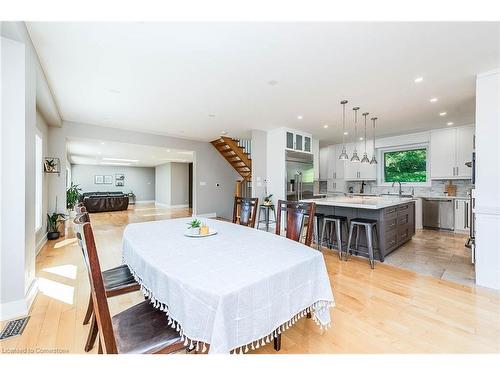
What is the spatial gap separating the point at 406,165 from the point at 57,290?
24.6ft

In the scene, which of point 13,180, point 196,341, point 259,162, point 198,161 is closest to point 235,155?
point 198,161

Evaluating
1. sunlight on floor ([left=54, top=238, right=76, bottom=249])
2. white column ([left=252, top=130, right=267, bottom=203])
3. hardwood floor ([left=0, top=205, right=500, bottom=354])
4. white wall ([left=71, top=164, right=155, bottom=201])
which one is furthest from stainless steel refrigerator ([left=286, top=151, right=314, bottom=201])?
white wall ([left=71, top=164, right=155, bottom=201])

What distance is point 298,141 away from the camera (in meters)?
5.73

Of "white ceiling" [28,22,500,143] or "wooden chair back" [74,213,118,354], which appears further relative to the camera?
"white ceiling" [28,22,500,143]

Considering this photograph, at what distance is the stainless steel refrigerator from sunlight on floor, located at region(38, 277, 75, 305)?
4176 millimetres

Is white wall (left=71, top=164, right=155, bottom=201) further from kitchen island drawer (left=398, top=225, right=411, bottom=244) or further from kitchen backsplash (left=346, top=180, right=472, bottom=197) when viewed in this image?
kitchen island drawer (left=398, top=225, right=411, bottom=244)

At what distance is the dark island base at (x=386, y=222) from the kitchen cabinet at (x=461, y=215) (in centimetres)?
168

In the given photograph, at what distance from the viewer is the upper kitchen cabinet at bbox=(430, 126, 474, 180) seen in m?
4.97

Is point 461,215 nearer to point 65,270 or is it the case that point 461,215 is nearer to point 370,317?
point 370,317

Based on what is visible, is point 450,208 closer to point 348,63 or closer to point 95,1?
point 348,63

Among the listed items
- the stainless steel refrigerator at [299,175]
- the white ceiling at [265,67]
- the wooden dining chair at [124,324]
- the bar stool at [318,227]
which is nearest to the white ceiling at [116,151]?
the white ceiling at [265,67]

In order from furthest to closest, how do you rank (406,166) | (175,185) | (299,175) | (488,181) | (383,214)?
1. (175,185)
2. (406,166)
3. (299,175)
4. (383,214)
5. (488,181)

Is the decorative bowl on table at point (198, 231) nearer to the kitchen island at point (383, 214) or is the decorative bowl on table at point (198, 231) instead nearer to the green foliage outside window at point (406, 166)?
the kitchen island at point (383, 214)

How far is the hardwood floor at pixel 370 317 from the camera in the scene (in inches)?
63.9
